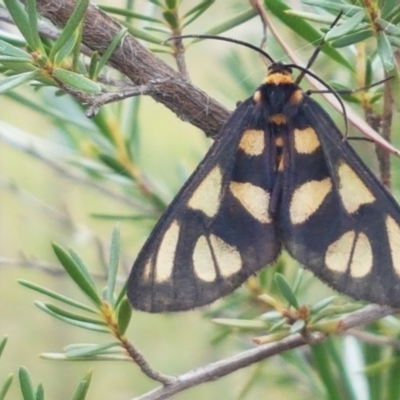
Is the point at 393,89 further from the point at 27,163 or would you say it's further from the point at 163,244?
the point at 27,163

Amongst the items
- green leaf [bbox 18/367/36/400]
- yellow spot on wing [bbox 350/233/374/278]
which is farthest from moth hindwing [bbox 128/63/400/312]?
green leaf [bbox 18/367/36/400]

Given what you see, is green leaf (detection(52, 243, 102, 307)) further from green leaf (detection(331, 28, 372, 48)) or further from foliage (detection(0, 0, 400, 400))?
green leaf (detection(331, 28, 372, 48))

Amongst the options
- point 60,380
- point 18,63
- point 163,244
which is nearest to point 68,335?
point 60,380

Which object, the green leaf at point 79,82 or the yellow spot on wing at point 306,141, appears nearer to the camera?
the green leaf at point 79,82

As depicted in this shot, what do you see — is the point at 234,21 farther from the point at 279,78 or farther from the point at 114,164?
the point at 114,164

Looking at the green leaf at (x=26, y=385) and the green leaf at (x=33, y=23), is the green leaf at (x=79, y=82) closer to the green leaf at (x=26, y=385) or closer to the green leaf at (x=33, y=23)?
the green leaf at (x=33, y=23)

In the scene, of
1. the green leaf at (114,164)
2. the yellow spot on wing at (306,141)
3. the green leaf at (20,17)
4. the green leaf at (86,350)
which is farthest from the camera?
the green leaf at (114,164)

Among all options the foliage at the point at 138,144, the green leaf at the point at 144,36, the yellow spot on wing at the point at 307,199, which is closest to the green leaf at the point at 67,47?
the foliage at the point at 138,144
